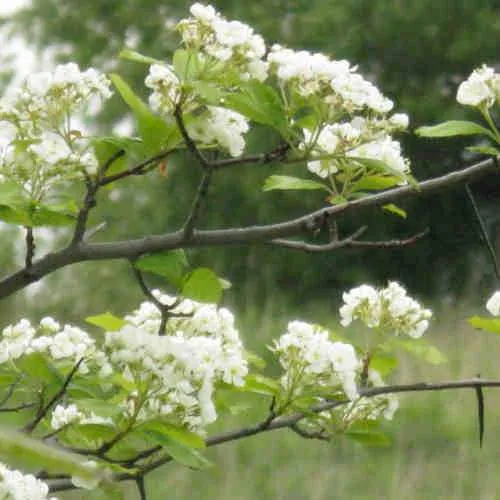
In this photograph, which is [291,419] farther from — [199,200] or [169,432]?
[199,200]

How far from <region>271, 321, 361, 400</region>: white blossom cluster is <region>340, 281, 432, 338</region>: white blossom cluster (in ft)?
0.57

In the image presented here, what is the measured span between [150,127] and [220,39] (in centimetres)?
11

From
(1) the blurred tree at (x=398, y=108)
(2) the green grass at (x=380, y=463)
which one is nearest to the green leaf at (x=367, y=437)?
(2) the green grass at (x=380, y=463)

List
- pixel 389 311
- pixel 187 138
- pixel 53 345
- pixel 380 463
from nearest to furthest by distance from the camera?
pixel 187 138, pixel 53 345, pixel 389 311, pixel 380 463

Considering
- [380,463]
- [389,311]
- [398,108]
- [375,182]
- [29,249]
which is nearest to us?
[29,249]

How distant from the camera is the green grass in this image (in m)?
4.20

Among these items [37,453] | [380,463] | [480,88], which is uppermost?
[380,463]

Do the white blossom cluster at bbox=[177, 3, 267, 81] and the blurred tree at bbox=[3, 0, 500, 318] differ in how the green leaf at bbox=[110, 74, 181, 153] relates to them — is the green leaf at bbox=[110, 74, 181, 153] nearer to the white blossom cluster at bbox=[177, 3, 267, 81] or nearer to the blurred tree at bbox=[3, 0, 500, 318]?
the white blossom cluster at bbox=[177, 3, 267, 81]

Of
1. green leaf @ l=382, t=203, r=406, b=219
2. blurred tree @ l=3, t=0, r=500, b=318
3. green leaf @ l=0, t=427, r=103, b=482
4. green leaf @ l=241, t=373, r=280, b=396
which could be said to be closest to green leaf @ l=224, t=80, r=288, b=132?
green leaf @ l=382, t=203, r=406, b=219

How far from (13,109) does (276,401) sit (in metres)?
0.52

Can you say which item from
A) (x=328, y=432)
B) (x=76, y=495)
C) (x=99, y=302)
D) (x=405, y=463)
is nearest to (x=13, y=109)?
(x=328, y=432)

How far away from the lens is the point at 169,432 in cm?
132

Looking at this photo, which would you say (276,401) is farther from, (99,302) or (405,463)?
(99,302)

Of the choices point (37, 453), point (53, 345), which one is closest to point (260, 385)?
point (53, 345)
